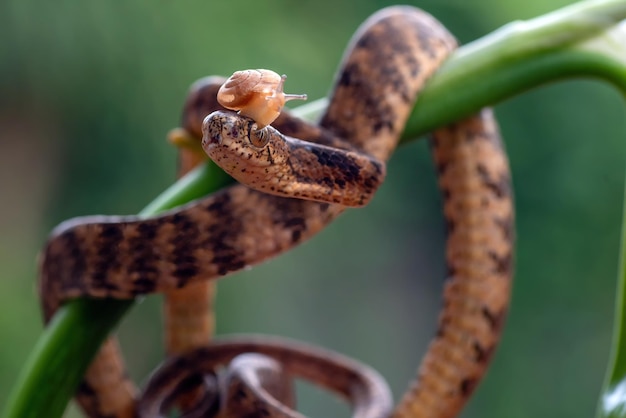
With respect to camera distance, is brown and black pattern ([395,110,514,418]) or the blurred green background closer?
brown and black pattern ([395,110,514,418])

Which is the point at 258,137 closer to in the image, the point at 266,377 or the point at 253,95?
the point at 253,95

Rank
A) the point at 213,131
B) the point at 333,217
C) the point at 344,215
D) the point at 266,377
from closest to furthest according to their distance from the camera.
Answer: the point at 213,131 → the point at 333,217 → the point at 266,377 → the point at 344,215

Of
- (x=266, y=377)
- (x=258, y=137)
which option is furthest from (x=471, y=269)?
(x=258, y=137)

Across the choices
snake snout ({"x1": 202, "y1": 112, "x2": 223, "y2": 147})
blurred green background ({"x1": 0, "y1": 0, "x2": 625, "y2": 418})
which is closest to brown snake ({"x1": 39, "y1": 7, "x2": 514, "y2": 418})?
snake snout ({"x1": 202, "y1": 112, "x2": 223, "y2": 147})

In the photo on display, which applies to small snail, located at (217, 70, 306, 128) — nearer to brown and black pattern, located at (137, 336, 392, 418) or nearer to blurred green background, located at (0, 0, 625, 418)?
brown and black pattern, located at (137, 336, 392, 418)

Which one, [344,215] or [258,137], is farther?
[344,215]

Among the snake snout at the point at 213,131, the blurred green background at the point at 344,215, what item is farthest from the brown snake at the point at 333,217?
the blurred green background at the point at 344,215

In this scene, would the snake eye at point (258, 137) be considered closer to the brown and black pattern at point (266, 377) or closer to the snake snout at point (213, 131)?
the snake snout at point (213, 131)

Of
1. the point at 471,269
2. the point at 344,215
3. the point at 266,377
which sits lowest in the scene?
the point at 266,377

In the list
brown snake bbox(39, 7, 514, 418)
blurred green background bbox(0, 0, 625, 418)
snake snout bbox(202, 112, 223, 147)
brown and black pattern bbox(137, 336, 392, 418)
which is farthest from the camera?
blurred green background bbox(0, 0, 625, 418)
